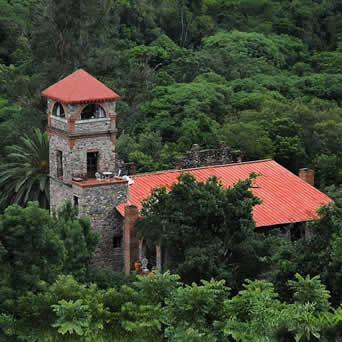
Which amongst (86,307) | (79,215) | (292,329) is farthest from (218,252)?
(292,329)

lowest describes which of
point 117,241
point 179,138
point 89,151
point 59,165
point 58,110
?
point 179,138

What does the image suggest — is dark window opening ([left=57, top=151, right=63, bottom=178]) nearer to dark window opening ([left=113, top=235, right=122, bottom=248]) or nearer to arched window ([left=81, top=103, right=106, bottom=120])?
arched window ([left=81, top=103, right=106, bottom=120])

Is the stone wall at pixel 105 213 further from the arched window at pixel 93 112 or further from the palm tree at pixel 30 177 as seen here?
the palm tree at pixel 30 177

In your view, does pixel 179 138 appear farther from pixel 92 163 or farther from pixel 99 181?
pixel 99 181

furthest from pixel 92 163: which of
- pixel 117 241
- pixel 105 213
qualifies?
pixel 117 241

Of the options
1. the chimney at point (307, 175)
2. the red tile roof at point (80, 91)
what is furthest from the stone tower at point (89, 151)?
the chimney at point (307, 175)

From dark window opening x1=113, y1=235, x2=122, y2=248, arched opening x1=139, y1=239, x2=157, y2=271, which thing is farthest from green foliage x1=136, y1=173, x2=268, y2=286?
dark window opening x1=113, y1=235, x2=122, y2=248

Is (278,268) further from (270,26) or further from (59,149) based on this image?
(270,26)
